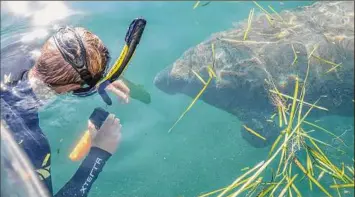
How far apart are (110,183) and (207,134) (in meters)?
1.58

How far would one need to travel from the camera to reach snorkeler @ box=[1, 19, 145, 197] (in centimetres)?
274

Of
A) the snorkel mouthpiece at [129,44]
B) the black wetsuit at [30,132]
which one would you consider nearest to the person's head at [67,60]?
the snorkel mouthpiece at [129,44]

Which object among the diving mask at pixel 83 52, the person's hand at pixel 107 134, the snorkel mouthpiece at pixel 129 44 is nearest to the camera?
the diving mask at pixel 83 52

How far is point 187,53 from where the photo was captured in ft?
19.8

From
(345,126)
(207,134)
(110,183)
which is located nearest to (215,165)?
(207,134)

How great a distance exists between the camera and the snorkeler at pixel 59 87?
2736 millimetres

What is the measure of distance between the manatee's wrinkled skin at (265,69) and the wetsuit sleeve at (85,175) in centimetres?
246

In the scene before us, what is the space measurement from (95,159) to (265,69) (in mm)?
3111

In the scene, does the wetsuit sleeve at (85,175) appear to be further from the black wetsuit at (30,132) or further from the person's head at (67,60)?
the person's head at (67,60)

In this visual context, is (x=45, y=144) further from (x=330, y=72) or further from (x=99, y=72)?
(x=330, y=72)

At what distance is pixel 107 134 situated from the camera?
3596mm

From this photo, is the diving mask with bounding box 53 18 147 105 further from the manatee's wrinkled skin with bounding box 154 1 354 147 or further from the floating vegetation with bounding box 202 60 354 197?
the manatee's wrinkled skin with bounding box 154 1 354 147

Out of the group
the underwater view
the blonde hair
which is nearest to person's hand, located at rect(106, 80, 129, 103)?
the underwater view

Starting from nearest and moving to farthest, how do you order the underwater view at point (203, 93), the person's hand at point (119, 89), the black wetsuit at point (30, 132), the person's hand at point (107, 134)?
the black wetsuit at point (30, 132) → the person's hand at point (107, 134) → the person's hand at point (119, 89) → the underwater view at point (203, 93)
